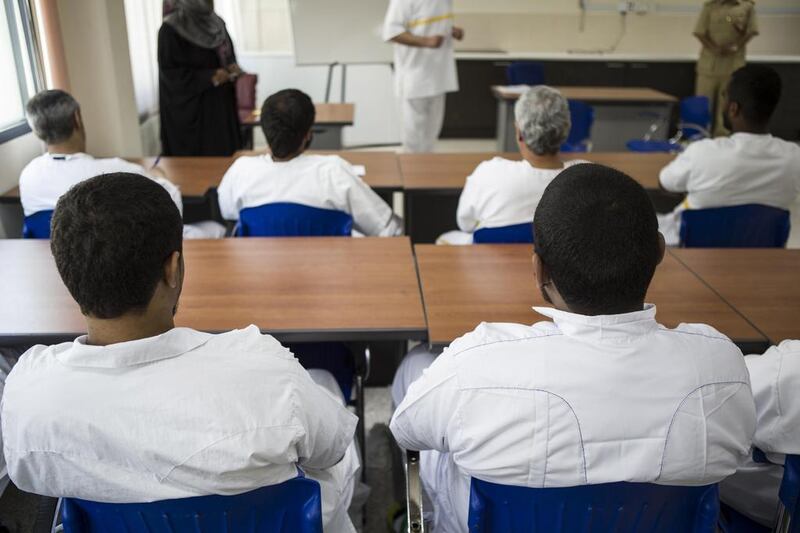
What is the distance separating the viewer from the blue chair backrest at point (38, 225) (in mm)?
2541

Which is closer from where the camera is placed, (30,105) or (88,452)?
(88,452)

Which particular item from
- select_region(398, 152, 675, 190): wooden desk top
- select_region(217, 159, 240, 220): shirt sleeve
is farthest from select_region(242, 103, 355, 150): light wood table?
select_region(217, 159, 240, 220): shirt sleeve

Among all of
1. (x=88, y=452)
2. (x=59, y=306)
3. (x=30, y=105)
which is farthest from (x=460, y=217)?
(x=88, y=452)

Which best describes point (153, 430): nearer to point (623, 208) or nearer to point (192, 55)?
point (623, 208)

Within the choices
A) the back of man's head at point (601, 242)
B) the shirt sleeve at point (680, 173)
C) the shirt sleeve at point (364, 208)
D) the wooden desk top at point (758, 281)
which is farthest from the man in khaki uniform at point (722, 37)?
the back of man's head at point (601, 242)

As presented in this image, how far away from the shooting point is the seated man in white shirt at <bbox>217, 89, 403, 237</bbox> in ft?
8.14

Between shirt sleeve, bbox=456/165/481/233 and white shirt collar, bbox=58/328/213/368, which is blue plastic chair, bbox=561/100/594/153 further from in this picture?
white shirt collar, bbox=58/328/213/368

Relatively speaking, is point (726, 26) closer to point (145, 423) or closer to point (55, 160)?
point (55, 160)

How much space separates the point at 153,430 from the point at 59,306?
1029mm

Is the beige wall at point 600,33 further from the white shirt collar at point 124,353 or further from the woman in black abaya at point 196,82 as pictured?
the white shirt collar at point 124,353

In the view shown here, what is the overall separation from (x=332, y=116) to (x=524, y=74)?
2.74 metres

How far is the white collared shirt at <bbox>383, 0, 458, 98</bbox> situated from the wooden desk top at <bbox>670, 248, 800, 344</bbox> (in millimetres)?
3248

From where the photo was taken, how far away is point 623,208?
1101 mm

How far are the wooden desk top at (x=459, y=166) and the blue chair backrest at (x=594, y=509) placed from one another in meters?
2.20
